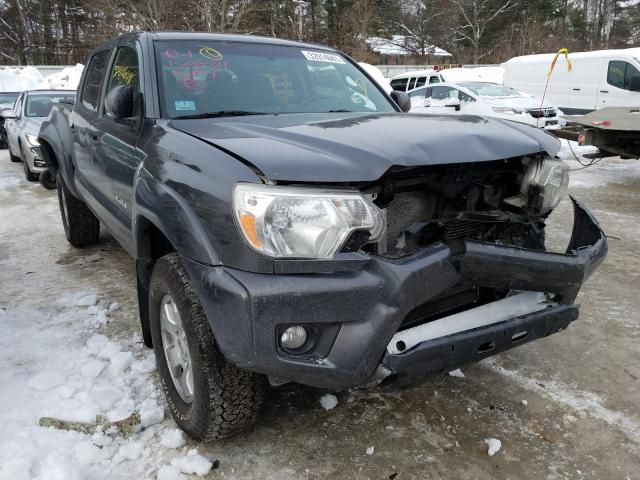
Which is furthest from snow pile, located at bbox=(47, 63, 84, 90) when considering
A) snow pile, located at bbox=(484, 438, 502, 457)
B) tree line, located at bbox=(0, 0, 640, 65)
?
snow pile, located at bbox=(484, 438, 502, 457)

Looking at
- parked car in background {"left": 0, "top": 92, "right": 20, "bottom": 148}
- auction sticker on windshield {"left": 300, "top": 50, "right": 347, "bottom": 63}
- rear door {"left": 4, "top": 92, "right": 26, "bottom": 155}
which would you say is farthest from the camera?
parked car in background {"left": 0, "top": 92, "right": 20, "bottom": 148}

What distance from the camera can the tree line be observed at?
25.9 metres

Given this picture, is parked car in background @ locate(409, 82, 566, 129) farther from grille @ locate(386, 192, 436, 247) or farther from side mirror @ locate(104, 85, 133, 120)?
grille @ locate(386, 192, 436, 247)

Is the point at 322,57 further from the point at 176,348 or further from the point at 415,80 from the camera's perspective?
the point at 415,80

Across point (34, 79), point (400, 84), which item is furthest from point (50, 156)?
point (34, 79)

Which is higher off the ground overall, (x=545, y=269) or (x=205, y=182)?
(x=205, y=182)

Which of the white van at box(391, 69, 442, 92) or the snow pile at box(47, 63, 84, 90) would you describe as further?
the snow pile at box(47, 63, 84, 90)

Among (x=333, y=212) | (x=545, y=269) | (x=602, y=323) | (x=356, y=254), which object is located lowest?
(x=602, y=323)

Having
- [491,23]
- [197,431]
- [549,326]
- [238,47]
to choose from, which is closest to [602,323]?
[549,326]

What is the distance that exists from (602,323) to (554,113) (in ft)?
37.2

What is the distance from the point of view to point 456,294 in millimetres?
2322

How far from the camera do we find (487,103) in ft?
42.5

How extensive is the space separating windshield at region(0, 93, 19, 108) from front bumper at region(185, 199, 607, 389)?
1479 centimetres

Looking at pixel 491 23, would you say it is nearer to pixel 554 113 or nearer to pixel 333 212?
pixel 554 113
